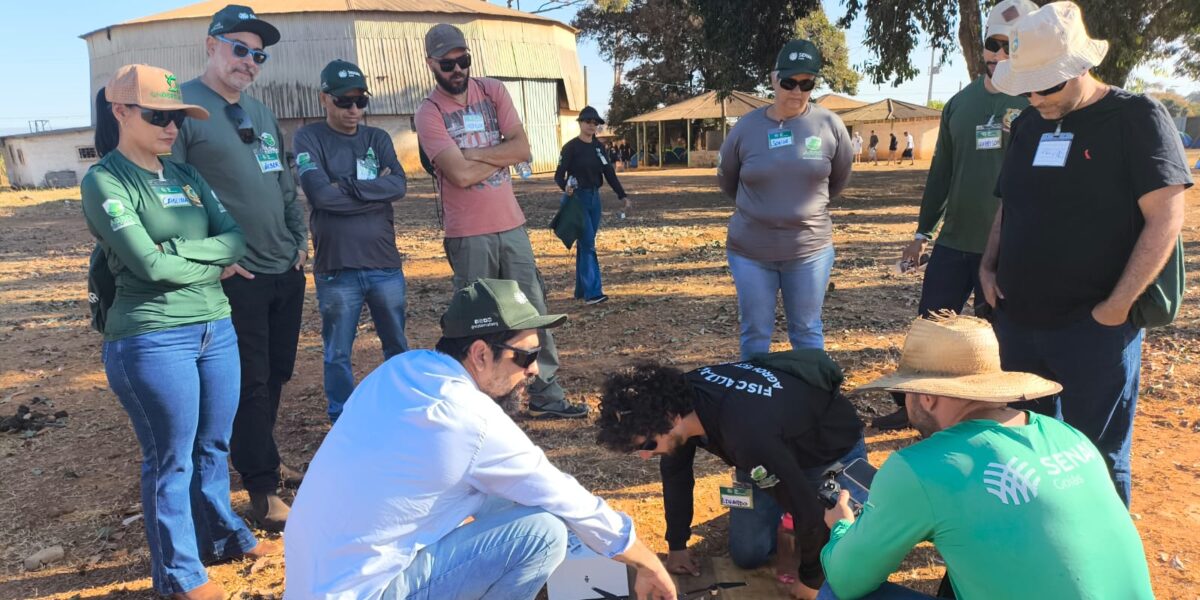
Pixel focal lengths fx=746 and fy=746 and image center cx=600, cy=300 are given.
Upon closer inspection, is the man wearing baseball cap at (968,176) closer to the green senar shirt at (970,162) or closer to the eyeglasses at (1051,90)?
the green senar shirt at (970,162)

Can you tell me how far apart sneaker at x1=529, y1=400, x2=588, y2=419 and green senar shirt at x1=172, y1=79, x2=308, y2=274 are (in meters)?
1.75

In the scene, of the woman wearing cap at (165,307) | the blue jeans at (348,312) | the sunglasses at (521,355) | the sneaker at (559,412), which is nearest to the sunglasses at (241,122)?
the woman wearing cap at (165,307)

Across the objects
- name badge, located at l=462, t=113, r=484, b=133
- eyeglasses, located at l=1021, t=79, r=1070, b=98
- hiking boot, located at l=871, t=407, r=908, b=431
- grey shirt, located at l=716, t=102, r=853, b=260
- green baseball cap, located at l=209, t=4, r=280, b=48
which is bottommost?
hiking boot, located at l=871, t=407, r=908, b=431

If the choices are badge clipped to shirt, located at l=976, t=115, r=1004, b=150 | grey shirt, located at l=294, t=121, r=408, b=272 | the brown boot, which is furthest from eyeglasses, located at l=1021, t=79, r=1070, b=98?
the brown boot

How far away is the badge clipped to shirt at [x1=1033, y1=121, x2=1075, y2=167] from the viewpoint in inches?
94.7

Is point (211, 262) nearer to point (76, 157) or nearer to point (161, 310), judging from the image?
point (161, 310)

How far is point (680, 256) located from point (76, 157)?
3380 centimetres

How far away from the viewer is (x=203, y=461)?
2859mm

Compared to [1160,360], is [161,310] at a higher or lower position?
higher

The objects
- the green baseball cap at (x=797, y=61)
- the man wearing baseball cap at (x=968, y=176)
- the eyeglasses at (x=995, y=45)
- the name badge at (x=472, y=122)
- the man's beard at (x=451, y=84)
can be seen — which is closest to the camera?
the eyeglasses at (x=995, y=45)

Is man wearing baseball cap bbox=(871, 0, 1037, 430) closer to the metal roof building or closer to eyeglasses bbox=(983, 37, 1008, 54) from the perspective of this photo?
eyeglasses bbox=(983, 37, 1008, 54)

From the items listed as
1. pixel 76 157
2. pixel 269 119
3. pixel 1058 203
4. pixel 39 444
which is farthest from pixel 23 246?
pixel 76 157

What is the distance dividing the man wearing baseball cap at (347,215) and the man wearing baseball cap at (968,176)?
2.71m

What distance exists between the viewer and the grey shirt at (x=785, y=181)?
3752mm
